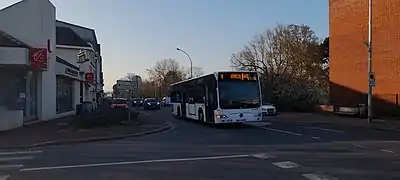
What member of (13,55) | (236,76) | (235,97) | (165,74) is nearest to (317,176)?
(235,97)

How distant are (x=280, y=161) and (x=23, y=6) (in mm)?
22695

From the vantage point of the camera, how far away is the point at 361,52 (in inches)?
1746

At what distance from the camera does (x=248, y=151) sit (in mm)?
15102

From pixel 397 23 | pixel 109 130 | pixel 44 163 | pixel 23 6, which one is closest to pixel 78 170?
pixel 44 163

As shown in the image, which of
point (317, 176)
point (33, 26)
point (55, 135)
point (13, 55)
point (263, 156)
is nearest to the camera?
point (317, 176)

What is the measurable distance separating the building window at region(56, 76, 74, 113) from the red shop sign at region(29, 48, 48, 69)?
33.6 feet

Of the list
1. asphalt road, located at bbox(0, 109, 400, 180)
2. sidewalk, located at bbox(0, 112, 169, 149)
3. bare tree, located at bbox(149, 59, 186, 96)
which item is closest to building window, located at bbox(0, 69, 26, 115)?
sidewalk, located at bbox(0, 112, 169, 149)

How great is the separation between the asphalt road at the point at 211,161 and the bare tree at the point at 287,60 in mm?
40798

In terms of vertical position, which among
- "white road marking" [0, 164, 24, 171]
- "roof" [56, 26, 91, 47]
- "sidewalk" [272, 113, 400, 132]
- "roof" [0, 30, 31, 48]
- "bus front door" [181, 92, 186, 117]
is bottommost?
"white road marking" [0, 164, 24, 171]

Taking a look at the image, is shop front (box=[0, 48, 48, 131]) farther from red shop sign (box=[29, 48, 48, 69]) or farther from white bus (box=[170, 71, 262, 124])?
white bus (box=[170, 71, 262, 124])

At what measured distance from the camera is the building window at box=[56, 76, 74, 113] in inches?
1482

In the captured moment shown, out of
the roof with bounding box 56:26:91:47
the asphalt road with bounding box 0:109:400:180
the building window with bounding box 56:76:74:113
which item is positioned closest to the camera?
the asphalt road with bounding box 0:109:400:180

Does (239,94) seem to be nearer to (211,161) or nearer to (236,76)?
(236,76)

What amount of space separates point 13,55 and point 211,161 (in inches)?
620
